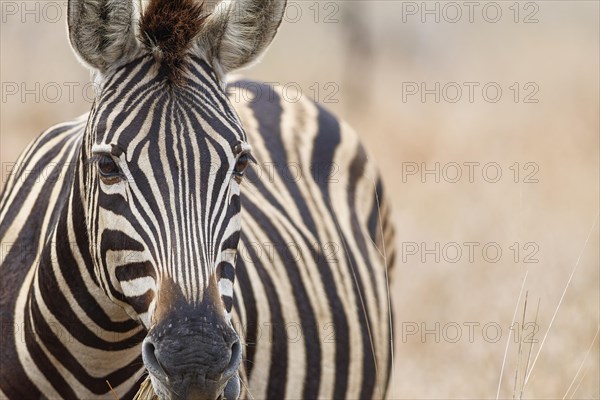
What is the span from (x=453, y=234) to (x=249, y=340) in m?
6.77

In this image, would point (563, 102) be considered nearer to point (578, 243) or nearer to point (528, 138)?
point (528, 138)

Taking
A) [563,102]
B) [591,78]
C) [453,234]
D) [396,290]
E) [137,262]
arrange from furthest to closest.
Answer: [591,78], [563,102], [453,234], [396,290], [137,262]

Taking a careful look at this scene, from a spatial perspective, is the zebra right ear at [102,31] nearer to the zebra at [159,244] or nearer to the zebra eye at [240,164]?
the zebra at [159,244]

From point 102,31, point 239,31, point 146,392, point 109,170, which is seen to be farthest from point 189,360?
point 239,31

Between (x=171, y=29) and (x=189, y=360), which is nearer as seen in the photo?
(x=189, y=360)

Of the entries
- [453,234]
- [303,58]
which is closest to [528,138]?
[453,234]

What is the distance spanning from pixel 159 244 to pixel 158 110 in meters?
0.54

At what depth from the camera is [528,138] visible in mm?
13977

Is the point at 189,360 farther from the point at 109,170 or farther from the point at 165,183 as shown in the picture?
the point at 109,170

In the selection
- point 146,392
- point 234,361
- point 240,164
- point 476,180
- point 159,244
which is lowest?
point 476,180

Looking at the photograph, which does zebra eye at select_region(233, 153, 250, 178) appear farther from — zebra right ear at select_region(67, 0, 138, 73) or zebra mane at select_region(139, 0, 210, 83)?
zebra right ear at select_region(67, 0, 138, 73)

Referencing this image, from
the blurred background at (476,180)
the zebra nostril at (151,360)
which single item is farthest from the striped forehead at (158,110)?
the blurred background at (476,180)

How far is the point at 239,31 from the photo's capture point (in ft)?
12.7

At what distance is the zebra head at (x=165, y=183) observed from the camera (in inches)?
120
